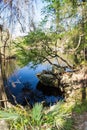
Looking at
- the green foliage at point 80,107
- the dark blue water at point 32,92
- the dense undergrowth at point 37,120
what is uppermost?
the dense undergrowth at point 37,120

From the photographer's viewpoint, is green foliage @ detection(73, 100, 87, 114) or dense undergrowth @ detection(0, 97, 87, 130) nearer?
dense undergrowth @ detection(0, 97, 87, 130)

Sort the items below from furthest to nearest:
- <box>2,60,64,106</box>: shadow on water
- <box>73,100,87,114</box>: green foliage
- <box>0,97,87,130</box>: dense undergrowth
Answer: <box>2,60,64,106</box>: shadow on water
<box>73,100,87,114</box>: green foliage
<box>0,97,87,130</box>: dense undergrowth

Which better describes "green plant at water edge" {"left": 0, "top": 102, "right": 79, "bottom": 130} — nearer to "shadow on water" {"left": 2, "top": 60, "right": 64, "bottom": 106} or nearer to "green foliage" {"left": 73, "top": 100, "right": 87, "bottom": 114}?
"green foliage" {"left": 73, "top": 100, "right": 87, "bottom": 114}

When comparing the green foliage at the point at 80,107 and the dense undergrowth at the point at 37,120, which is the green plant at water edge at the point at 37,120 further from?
the green foliage at the point at 80,107

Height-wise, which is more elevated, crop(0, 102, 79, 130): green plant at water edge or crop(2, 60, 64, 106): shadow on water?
crop(0, 102, 79, 130): green plant at water edge

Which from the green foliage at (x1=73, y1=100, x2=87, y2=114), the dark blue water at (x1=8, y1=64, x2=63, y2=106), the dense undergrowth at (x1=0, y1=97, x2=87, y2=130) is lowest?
the dark blue water at (x1=8, y1=64, x2=63, y2=106)

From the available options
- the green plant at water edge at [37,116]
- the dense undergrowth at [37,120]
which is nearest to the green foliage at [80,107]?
the dense undergrowth at [37,120]

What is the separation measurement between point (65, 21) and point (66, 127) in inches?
296

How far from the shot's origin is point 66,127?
7.58 metres

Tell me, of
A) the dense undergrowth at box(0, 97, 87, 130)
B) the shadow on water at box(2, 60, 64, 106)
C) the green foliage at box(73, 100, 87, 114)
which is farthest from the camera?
the shadow on water at box(2, 60, 64, 106)

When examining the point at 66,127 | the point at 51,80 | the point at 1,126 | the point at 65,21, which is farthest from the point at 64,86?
the point at 1,126

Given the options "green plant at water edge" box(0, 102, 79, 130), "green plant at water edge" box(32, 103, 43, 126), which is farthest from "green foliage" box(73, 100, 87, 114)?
"green plant at water edge" box(32, 103, 43, 126)

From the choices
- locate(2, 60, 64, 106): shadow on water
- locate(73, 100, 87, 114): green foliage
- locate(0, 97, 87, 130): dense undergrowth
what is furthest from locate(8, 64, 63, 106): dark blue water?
locate(0, 97, 87, 130): dense undergrowth

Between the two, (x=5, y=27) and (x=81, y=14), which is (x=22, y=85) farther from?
(x=5, y=27)
